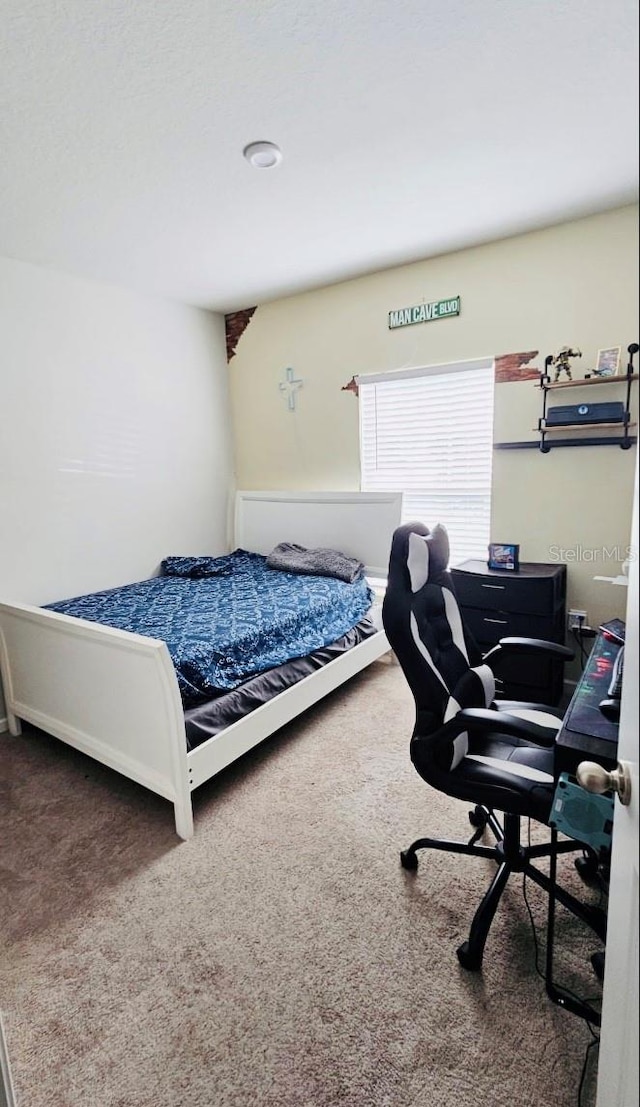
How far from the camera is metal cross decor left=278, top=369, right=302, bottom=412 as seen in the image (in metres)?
3.98

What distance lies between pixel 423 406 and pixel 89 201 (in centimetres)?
212

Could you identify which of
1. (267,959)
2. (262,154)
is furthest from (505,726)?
(262,154)

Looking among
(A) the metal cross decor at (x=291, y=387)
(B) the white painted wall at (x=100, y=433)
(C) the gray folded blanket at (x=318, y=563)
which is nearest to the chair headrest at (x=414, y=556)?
(C) the gray folded blanket at (x=318, y=563)

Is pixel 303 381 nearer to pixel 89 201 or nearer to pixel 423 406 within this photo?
pixel 423 406

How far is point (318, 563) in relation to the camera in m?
3.59

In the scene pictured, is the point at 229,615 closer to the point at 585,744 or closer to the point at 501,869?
the point at 501,869

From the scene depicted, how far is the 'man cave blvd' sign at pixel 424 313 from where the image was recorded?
3184 millimetres

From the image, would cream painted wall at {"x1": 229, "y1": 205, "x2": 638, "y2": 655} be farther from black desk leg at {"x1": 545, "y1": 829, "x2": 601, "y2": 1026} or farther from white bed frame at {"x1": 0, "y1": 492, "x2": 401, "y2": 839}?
black desk leg at {"x1": 545, "y1": 829, "x2": 601, "y2": 1026}

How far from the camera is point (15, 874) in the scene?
191cm

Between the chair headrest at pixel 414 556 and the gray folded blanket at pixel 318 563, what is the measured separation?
1.62 m

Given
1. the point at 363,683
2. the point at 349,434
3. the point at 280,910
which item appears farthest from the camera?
the point at 349,434

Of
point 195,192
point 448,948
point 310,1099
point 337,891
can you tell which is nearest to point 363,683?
point 337,891

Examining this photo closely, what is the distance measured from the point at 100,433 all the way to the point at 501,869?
3190 mm

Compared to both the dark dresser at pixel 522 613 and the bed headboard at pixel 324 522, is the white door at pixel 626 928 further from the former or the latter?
the bed headboard at pixel 324 522
